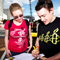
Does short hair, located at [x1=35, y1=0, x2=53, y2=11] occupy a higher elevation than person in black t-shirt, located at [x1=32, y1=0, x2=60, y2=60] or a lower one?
higher

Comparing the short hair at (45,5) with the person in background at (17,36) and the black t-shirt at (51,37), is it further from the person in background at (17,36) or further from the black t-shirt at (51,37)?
the person in background at (17,36)

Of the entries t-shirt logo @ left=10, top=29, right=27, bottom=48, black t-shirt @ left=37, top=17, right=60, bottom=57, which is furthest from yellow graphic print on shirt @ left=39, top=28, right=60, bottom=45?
t-shirt logo @ left=10, top=29, right=27, bottom=48

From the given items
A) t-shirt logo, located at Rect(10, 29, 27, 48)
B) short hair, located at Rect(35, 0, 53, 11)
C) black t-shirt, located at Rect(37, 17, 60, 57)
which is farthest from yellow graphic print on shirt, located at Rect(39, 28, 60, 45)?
t-shirt logo, located at Rect(10, 29, 27, 48)

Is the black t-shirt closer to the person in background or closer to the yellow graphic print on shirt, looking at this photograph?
the yellow graphic print on shirt

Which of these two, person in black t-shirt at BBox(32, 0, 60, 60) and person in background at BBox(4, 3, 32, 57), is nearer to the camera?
person in black t-shirt at BBox(32, 0, 60, 60)

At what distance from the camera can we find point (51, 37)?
960 mm

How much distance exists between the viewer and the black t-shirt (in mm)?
938

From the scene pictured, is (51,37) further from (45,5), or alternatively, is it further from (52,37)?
(45,5)

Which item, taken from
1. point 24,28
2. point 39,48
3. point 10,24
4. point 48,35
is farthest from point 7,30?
point 48,35

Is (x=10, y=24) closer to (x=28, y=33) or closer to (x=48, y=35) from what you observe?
(x=28, y=33)

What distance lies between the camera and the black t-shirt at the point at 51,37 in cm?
94

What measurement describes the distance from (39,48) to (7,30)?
18.6 inches

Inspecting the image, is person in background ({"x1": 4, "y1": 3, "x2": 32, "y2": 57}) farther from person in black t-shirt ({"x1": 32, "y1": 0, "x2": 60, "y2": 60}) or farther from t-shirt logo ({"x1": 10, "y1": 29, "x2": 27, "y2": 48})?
person in black t-shirt ({"x1": 32, "y1": 0, "x2": 60, "y2": 60})

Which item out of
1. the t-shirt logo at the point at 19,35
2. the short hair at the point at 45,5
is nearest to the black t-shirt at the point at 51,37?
the short hair at the point at 45,5
